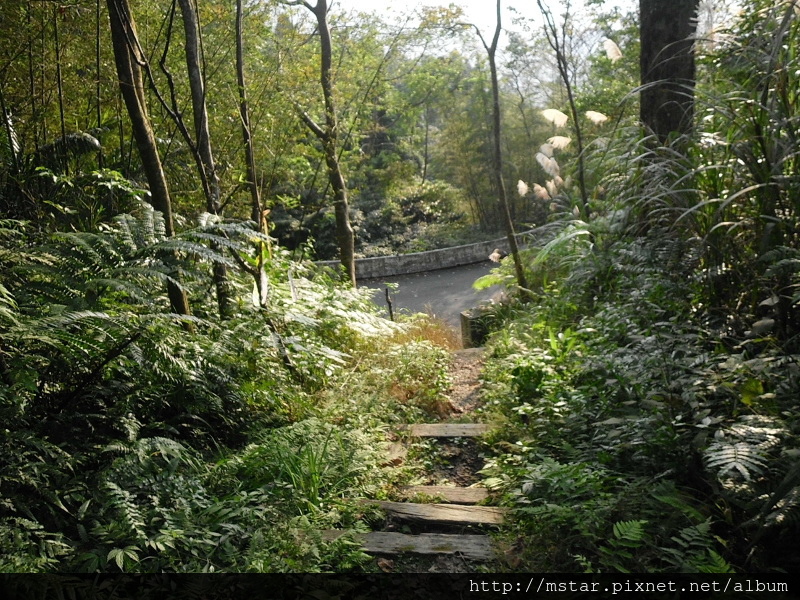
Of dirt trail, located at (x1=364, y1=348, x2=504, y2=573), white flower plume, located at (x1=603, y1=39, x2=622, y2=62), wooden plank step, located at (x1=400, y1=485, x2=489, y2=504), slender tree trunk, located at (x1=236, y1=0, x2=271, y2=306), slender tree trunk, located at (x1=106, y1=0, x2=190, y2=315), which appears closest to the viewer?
dirt trail, located at (x1=364, y1=348, x2=504, y2=573)

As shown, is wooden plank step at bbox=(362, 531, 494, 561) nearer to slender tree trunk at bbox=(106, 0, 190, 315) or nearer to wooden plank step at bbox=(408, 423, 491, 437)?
wooden plank step at bbox=(408, 423, 491, 437)

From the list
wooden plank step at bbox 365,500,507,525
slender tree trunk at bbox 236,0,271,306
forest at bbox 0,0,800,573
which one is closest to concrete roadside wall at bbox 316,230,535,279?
forest at bbox 0,0,800,573

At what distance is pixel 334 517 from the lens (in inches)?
106

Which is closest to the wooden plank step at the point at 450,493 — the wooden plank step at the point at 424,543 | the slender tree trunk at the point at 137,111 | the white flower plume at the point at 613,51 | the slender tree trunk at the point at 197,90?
the wooden plank step at the point at 424,543

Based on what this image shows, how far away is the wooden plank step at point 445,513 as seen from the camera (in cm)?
279

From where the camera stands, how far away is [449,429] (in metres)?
3.95

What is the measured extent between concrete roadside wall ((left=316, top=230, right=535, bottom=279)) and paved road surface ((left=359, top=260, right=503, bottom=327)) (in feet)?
0.70

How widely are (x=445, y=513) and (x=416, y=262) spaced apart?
1251 cm

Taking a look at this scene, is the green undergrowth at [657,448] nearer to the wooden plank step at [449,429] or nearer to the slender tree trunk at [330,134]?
the wooden plank step at [449,429]

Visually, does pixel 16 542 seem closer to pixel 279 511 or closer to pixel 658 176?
pixel 279 511

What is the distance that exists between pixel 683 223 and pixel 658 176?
0.32m

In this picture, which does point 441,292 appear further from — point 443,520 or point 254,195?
point 443,520

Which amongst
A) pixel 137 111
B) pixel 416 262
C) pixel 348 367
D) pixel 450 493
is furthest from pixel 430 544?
pixel 416 262

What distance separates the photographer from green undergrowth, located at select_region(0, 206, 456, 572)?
231 cm
